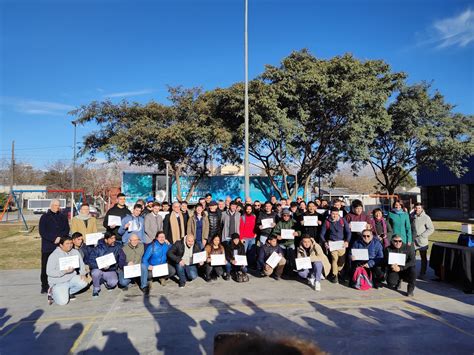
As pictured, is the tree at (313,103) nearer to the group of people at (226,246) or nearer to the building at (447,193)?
the group of people at (226,246)

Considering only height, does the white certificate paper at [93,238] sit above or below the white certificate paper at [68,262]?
above

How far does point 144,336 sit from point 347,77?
1631 centimetres

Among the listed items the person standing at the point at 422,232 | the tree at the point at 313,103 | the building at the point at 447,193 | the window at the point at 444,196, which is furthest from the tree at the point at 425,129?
the person standing at the point at 422,232

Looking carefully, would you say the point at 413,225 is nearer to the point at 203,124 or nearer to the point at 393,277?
the point at 393,277

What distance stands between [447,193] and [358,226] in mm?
30302

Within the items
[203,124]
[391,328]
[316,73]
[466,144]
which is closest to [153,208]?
[391,328]

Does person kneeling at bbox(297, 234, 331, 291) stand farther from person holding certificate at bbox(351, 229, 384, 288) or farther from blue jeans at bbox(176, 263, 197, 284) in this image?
blue jeans at bbox(176, 263, 197, 284)

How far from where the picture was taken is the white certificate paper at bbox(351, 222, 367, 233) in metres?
8.32

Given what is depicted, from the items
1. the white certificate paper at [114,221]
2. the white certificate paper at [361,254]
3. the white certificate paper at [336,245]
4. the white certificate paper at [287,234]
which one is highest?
the white certificate paper at [114,221]

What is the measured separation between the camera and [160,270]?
7766 mm

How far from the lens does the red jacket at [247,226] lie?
30.5 ft

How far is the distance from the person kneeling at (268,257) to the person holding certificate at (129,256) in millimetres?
2826

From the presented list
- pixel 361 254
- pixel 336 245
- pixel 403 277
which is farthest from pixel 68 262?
pixel 403 277

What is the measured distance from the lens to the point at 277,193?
79.1ft
